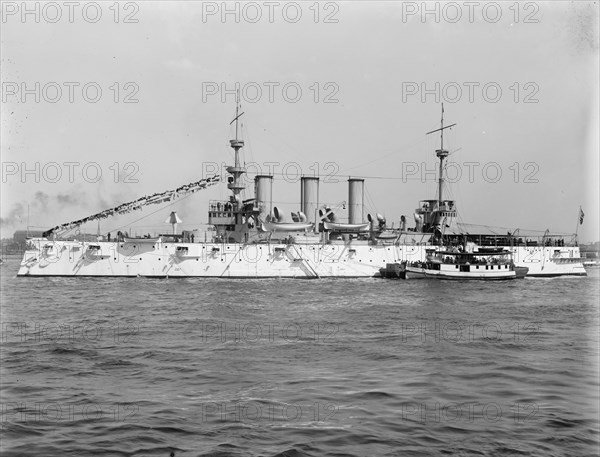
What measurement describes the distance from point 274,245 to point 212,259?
4.54m

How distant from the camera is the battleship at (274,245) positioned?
1662 inches

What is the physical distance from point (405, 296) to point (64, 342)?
746 inches

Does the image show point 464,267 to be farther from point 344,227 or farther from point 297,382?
point 297,382

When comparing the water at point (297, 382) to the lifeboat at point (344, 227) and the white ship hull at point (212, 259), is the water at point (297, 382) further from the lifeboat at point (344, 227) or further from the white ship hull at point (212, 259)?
the lifeboat at point (344, 227)

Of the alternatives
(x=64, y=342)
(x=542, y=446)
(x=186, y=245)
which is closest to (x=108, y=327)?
(x=64, y=342)

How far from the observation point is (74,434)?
9.08m

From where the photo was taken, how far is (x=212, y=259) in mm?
43562

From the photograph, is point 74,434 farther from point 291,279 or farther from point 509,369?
point 291,279

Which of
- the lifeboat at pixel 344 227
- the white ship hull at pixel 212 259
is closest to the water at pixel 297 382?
the white ship hull at pixel 212 259

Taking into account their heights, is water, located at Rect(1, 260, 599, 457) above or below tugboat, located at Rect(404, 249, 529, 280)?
below

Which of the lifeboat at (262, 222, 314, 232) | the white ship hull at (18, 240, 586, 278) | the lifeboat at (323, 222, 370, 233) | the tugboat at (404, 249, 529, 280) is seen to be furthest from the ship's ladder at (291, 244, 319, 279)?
the tugboat at (404, 249, 529, 280)

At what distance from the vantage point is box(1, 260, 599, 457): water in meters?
8.87

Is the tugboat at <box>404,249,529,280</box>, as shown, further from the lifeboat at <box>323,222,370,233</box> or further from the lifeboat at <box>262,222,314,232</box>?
the lifeboat at <box>262,222,314,232</box>

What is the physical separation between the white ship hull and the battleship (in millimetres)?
68
